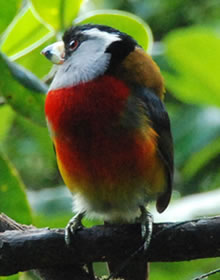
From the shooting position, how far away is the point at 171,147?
3096 millimetres

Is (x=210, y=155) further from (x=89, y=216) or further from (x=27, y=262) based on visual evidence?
(x=27, y=262)

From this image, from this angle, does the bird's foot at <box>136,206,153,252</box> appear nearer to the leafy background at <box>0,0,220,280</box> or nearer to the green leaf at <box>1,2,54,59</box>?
the leafy background at <box>0,0,220,280</box>

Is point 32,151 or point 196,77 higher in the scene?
point 196,77

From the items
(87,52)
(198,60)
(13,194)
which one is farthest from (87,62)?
(198,60)

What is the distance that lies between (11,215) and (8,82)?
526 mm

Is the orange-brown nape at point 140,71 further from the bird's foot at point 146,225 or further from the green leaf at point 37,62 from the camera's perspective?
the green leaf at point 37,62

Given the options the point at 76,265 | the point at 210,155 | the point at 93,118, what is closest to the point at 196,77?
the point at 210,155

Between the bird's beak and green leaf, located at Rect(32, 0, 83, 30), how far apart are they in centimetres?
12

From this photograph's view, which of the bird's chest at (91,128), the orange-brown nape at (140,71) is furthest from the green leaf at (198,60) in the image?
the bird's chest at (91,128)

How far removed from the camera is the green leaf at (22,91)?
2.93 meters

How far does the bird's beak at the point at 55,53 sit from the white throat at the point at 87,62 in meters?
0.03

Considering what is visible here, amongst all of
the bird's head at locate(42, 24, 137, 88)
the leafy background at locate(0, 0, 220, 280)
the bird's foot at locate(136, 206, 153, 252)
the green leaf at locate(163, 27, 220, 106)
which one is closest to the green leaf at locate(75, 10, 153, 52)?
the leafy background at locate(0, 0, 220, 280)

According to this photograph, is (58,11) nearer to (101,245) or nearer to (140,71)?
(140,71)

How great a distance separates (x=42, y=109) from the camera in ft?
10.1
